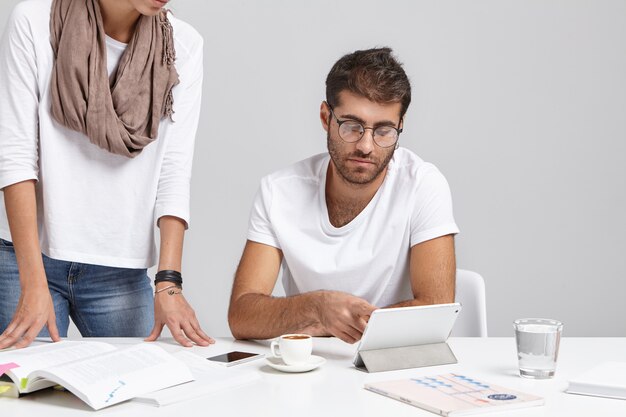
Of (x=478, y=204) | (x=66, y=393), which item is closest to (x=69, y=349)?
(x=66, y=393)

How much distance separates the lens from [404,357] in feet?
5.17

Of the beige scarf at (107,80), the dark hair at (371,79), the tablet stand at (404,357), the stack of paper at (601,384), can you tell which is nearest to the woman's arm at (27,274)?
the beige scarf at (107,80)

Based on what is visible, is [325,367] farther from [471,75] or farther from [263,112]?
[471,75]

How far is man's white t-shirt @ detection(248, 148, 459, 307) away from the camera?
212 cm

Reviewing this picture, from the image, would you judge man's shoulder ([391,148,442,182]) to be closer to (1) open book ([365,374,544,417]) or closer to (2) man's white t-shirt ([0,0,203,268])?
(2) man's white t-shirt ([0,0,203,268])

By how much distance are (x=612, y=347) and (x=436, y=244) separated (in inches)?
19.9

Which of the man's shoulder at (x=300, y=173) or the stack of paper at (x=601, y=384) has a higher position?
the man's shoulder at (x=300, y=173)

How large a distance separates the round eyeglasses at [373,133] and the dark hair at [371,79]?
0.07 m

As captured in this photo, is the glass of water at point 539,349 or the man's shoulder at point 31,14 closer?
the glass of water at point 539,349

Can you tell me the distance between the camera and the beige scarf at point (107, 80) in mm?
1904

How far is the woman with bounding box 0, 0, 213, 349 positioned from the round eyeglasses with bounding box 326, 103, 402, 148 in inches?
16.2

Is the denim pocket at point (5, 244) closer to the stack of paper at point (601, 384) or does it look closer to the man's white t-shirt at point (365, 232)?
the man's white t-shirt at point (365, 232)

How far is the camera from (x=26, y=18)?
74.1 inches

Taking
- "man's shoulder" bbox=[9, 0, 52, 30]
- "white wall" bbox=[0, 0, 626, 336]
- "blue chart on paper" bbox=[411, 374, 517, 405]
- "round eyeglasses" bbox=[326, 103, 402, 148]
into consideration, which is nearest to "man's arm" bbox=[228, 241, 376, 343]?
"blue chart on paper" bbox=[411, 374, 517, 405]
